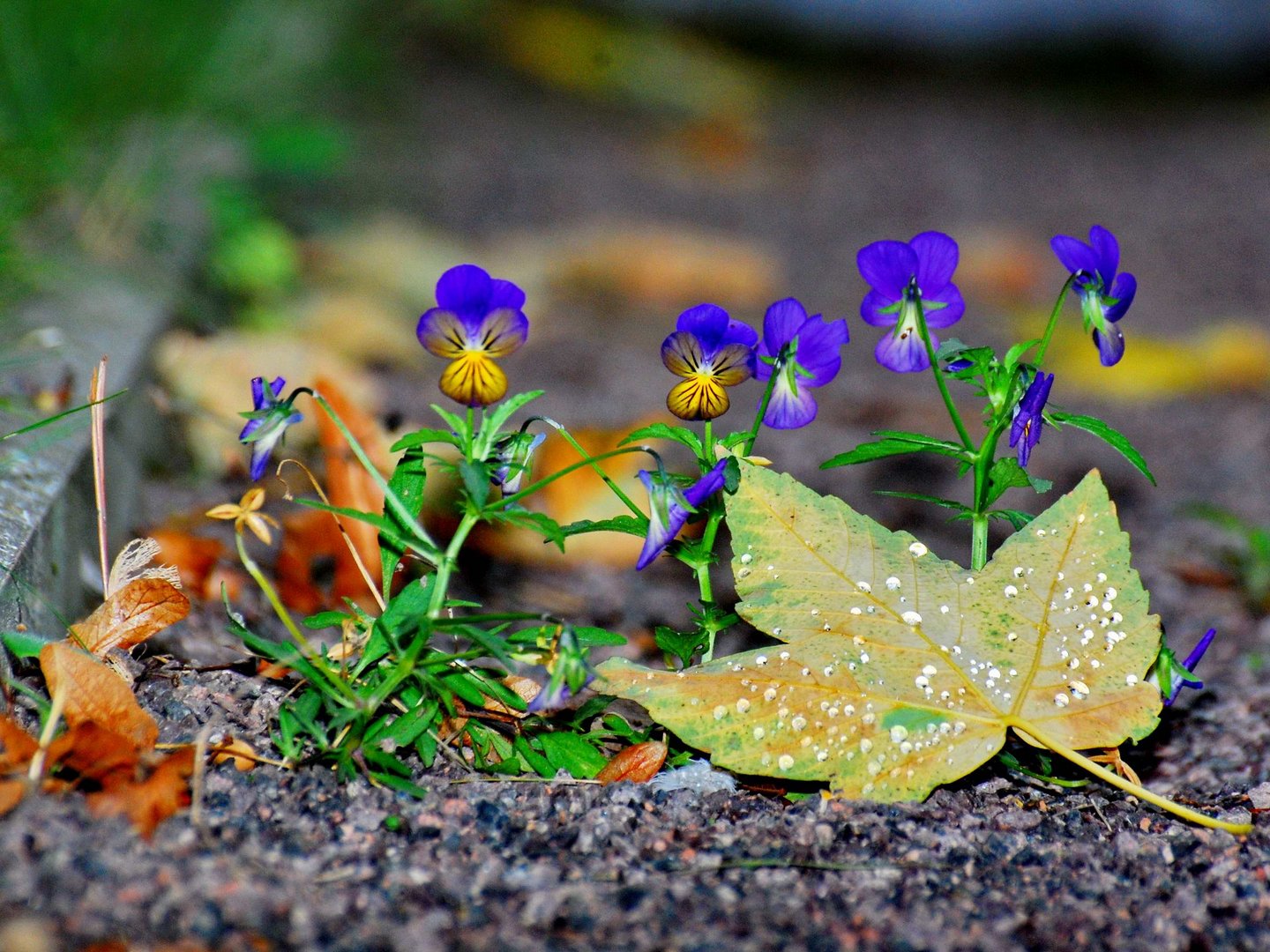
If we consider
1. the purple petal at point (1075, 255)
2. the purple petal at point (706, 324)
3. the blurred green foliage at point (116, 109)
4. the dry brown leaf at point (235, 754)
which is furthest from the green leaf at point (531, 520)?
the blurred green foliage at point (116, 109)

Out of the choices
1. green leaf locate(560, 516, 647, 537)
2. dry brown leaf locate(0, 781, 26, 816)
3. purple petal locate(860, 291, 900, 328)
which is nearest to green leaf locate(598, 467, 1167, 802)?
green leaf locate(560, 516, 647, 537)

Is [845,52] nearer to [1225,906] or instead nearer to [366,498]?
[366,498]

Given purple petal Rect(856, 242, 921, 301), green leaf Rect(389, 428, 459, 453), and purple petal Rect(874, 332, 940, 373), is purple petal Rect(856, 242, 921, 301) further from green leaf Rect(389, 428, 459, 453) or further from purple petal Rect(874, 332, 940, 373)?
green leaf Rect(389, 428, 459, 453)

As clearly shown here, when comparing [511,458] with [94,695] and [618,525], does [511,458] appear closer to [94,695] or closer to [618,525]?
[618,525]

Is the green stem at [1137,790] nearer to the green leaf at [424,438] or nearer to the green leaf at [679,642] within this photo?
the green leaf at [679,642]

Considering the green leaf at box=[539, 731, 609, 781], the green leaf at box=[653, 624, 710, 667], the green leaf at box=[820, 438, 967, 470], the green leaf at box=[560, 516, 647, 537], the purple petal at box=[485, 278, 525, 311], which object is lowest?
the green leaf at box=[539, 731, 609, 781]

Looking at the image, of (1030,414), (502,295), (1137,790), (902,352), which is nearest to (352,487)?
(502,295)
